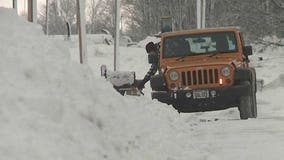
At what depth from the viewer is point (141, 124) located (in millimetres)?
8711

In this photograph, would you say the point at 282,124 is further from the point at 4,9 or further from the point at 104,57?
the point at 104,57

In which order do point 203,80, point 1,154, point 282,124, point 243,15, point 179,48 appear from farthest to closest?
point 243,15 < point 179,48 < point 203,80 < point 282,124 < point 1,154

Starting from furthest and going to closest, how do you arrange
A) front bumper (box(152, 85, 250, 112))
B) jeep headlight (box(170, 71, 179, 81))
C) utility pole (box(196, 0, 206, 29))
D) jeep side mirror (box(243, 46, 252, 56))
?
utility pole (box(196, 0, 206, 29))
jeep side mirror (box(243, 46, 252, 56))
jeep headlight (box(170, 71, 179, 81))
front bumper (box(152, 85, 250, 112))

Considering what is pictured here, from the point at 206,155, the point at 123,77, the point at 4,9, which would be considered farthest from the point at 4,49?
the point at 123,77

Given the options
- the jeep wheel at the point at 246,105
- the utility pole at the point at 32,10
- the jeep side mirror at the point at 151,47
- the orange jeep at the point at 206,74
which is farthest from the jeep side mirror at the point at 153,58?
the utility pole at the point at 32,10

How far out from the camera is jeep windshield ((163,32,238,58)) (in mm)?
13797

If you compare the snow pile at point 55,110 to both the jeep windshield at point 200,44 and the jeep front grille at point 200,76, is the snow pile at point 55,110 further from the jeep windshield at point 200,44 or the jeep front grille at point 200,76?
the jeep windshield at point 200,44

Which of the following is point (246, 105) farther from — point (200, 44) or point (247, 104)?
point (200, 44)

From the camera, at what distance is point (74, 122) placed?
6730 millimetres

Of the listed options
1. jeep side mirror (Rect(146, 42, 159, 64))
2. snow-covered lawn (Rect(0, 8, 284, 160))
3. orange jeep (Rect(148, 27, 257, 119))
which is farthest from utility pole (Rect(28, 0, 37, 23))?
snow-covered lawn (Rect(0, 8, 284, 160))

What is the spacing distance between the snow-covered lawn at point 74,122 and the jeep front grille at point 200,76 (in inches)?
89.8

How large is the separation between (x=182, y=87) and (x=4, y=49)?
6304 mm

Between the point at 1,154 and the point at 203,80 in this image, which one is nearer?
the point at 1,154

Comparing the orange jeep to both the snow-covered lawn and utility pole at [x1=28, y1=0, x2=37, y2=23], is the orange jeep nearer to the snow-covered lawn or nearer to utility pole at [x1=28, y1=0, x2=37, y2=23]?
the snow-covered lawn
